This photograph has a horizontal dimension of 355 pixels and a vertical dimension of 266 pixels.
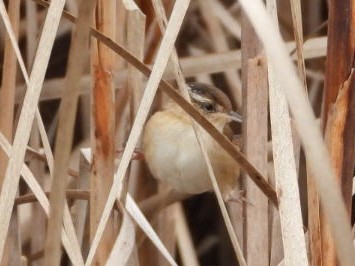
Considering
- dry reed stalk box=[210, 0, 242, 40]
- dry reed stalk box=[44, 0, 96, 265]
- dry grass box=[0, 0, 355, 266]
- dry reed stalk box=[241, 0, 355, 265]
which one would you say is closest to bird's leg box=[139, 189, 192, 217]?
dry grass box=[0, 0, 355, 266]

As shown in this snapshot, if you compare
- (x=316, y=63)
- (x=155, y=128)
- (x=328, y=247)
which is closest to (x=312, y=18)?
(x=316, y=63)

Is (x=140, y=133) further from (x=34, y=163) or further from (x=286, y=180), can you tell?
(x=34, y=163)

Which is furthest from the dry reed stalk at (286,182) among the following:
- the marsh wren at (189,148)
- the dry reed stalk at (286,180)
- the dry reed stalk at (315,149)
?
the marsh wren at (189,148)

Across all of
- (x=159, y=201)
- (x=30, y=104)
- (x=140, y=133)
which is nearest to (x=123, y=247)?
(x=140, y=133)

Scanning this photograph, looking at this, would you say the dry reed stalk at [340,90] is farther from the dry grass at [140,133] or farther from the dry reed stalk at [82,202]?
the dry reed stalk at [82,202]

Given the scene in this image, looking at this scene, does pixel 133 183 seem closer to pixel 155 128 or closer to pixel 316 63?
pixel 155 128
